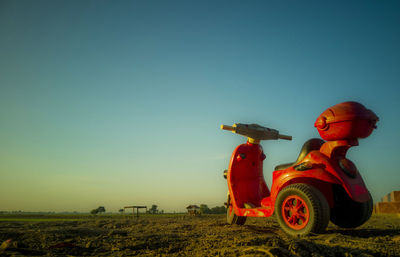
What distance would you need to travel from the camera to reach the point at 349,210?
371cm

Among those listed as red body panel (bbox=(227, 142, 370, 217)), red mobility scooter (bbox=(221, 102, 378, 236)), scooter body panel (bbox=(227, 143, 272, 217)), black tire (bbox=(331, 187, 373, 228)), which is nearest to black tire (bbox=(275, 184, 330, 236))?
red mobility scooter (bbox=(221, 102, 378, 236))

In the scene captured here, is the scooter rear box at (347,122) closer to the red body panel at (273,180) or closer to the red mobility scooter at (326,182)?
the red mobility scooter at (326,182)

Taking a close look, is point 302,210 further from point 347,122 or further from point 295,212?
point 347,122

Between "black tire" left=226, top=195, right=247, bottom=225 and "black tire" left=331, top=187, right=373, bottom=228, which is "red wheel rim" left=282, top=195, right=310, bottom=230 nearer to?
"black tire" left=331, top=187, right=373, bottom=228

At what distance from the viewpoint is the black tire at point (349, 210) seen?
11.9 feet

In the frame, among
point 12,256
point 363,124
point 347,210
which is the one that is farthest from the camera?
point 347,210

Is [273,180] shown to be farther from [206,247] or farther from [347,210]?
[206,247]

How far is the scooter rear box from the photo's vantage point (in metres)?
3.13

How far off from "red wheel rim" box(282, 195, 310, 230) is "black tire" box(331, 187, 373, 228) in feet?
2.36

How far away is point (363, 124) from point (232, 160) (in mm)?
2469

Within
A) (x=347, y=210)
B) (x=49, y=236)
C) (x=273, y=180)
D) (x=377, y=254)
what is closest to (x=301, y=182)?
(x=273, y=180)

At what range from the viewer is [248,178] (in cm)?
504

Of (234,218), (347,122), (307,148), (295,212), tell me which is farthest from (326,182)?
(234,218)

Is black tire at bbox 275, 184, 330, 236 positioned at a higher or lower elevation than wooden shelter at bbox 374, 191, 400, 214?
higher
